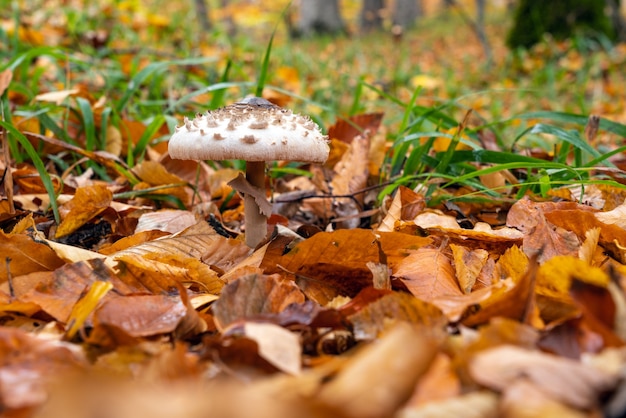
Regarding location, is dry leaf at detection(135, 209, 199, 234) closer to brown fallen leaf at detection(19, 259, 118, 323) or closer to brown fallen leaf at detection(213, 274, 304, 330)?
brown fallen leaf at detection(19, 259, 118, 323)

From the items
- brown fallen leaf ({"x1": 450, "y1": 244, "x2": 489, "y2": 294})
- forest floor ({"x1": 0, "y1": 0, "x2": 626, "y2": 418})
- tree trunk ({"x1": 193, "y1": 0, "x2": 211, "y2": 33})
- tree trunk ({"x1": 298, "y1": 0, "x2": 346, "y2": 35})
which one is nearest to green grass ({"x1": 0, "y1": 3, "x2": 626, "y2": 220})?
forest floor ({"x1": 0, "y1": 0, "x2": 626, "y2": 418})

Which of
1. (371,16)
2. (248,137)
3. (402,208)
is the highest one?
(248,137)

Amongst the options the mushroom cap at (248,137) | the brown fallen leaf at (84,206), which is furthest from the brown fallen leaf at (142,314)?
the brown fallen leaf at (84,206)

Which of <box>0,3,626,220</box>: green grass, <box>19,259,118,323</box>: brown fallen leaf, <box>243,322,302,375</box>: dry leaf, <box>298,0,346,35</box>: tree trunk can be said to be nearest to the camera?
<box>243,322,302,375</box>: dry leaf

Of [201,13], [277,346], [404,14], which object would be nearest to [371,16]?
[404,14]

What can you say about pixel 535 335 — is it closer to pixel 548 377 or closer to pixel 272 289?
pixel 548 377

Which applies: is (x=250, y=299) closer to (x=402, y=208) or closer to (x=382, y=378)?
(x=382, y=378)

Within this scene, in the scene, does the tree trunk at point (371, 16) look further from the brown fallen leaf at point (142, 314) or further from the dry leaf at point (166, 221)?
the brown fallen leaf at point (142, 314)

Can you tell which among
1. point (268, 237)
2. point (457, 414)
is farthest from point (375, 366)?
point (268, 237)
